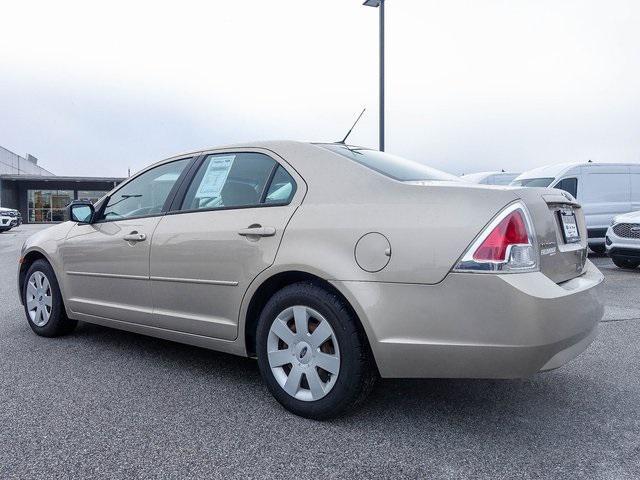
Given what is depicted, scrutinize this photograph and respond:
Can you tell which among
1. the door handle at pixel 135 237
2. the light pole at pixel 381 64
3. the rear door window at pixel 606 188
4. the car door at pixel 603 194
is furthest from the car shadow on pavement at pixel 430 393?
the rear door window at pixel 606 188

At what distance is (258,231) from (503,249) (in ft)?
4.35

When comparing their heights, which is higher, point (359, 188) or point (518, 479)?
point (359, 188)

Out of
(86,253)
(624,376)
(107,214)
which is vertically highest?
(107,214)

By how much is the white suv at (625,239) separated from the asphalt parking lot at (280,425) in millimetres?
6135

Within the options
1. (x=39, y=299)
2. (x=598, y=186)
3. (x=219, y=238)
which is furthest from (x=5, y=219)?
(x=219, y=238)

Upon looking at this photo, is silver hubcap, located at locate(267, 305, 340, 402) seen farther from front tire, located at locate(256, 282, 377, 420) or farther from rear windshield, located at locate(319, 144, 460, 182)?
rear windshield, located at locate(319, 144, 460, 182)

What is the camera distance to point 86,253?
4305mm

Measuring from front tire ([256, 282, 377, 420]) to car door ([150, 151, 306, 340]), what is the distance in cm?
27

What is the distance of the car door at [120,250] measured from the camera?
3.85 meters

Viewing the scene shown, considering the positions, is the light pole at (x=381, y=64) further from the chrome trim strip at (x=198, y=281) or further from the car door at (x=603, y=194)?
the chrome trim strip at (x=198, y=281)

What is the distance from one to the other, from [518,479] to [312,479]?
85 centimetres

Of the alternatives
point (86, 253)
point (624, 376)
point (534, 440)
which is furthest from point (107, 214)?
point (624, 376)

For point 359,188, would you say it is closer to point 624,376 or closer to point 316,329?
point 316,329

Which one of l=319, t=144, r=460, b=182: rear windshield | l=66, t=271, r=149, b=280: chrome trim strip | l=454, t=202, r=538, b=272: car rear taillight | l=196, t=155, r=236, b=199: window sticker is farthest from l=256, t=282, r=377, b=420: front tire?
l=66, t=271, r=149, b=280: chrome trim strip
